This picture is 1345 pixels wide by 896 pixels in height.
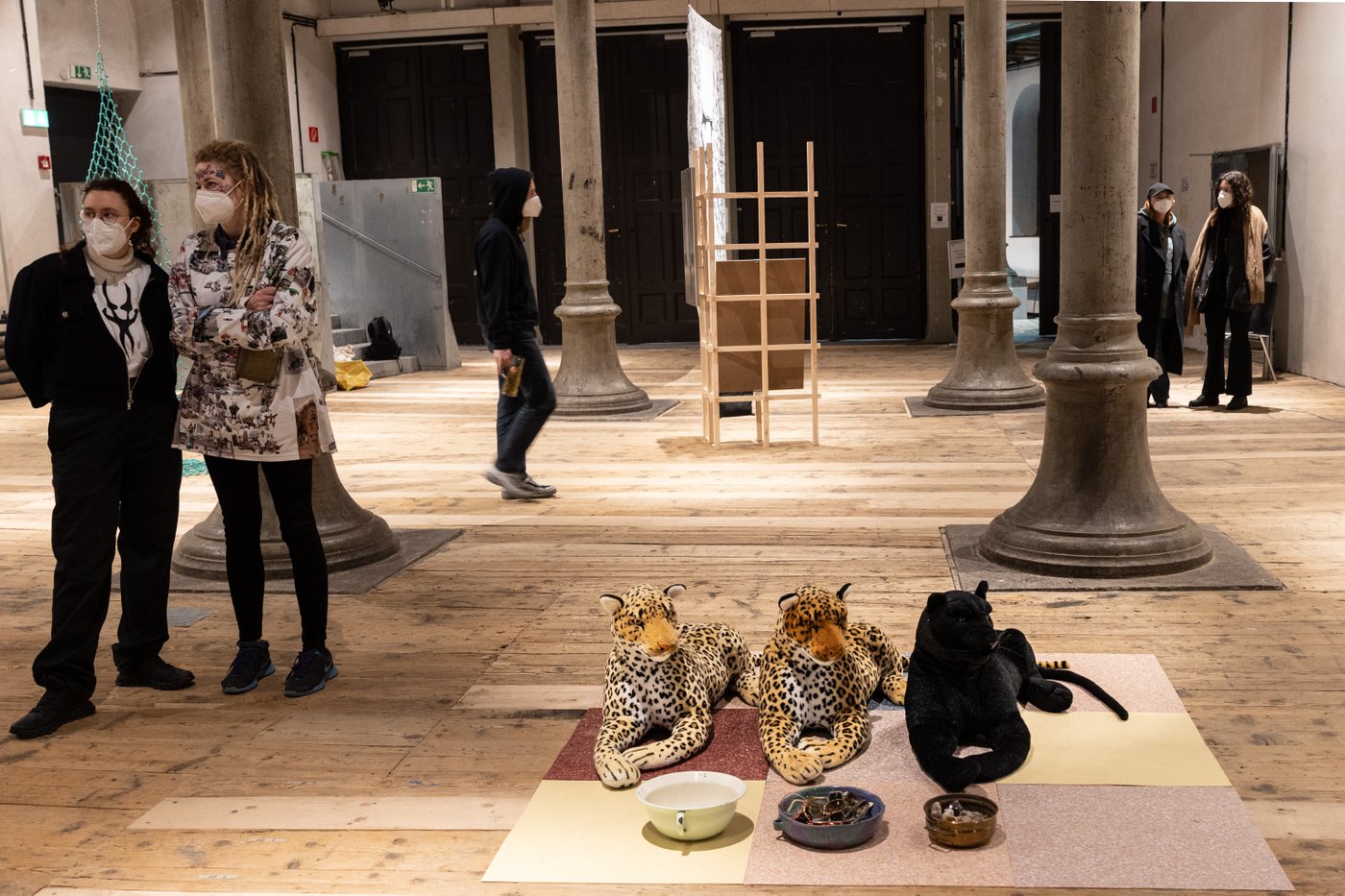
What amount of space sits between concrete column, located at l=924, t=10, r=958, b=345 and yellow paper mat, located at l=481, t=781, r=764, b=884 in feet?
37.4

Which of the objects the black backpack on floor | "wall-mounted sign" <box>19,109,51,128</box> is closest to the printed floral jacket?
the black backpack on floor

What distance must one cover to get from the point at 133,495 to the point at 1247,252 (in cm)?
695

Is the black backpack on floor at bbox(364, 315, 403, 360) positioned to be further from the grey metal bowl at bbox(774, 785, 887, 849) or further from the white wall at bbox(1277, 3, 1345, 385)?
the grey metal bowl at bbox(774, 785, 887, 849)

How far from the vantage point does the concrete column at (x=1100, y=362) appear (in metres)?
4.44

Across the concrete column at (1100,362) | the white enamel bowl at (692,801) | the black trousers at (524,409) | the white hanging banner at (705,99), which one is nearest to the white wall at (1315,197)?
the white hanging banner at (705,99)

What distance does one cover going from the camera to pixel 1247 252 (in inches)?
330

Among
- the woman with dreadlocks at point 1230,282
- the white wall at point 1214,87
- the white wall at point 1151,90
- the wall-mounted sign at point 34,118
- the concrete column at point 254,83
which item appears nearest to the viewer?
the concrete column at point 254,83

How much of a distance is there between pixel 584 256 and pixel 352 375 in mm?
3249

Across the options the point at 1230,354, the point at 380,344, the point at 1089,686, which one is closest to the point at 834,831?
the point at 1089,686

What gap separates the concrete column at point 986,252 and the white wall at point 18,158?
7.82 m

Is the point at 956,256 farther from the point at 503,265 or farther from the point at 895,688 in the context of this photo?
the point at 895,688

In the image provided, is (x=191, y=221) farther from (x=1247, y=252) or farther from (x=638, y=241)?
(x=1247, y=252)

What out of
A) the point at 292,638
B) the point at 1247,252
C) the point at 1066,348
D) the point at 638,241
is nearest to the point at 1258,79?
the point at 1247,252

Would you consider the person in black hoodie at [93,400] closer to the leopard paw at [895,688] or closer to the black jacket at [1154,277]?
the leopard paw at [895,688]
